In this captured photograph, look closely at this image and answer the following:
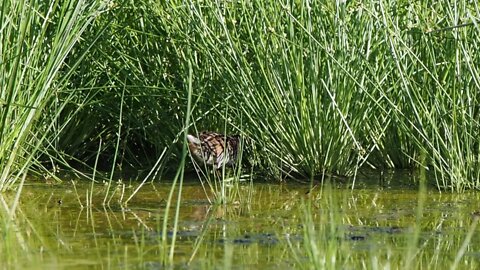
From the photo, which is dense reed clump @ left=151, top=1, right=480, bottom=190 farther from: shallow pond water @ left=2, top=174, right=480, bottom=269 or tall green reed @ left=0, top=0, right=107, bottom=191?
tall green reed @ left=0, top=0, right=107, bottom=191

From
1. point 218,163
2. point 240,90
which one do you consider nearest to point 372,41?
point 240,90

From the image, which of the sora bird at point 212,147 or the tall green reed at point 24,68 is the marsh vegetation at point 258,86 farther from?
the sora bird at point 212,147

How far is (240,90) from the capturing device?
6.06 m

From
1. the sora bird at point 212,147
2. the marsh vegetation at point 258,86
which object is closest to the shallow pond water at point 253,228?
the marsh vegetation at point 258,86

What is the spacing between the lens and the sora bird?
6.43 metres

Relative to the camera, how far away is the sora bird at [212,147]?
253 inches

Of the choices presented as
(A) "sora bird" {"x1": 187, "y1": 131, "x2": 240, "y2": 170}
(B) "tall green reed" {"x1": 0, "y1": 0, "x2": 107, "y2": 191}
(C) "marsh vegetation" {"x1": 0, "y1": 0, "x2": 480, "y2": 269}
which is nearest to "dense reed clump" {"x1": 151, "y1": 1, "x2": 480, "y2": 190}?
(C) "marsh vegetation" {"x1": 0, "y1": 0, "x2": 480, "y2": 269}

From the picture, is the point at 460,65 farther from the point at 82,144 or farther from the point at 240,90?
the point at 82,144

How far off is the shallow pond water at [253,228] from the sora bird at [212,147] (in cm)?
23

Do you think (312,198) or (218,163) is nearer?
(312,198)

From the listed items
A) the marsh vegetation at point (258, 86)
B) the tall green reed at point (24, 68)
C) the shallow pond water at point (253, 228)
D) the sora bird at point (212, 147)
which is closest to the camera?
the shallow pond water at point (253, 228)

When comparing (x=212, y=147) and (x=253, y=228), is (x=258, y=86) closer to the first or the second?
(x=212, y=147)

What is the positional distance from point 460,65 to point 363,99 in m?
0.69

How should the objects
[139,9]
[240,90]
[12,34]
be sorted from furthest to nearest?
[139,9] < [240,90] < [12,34]
